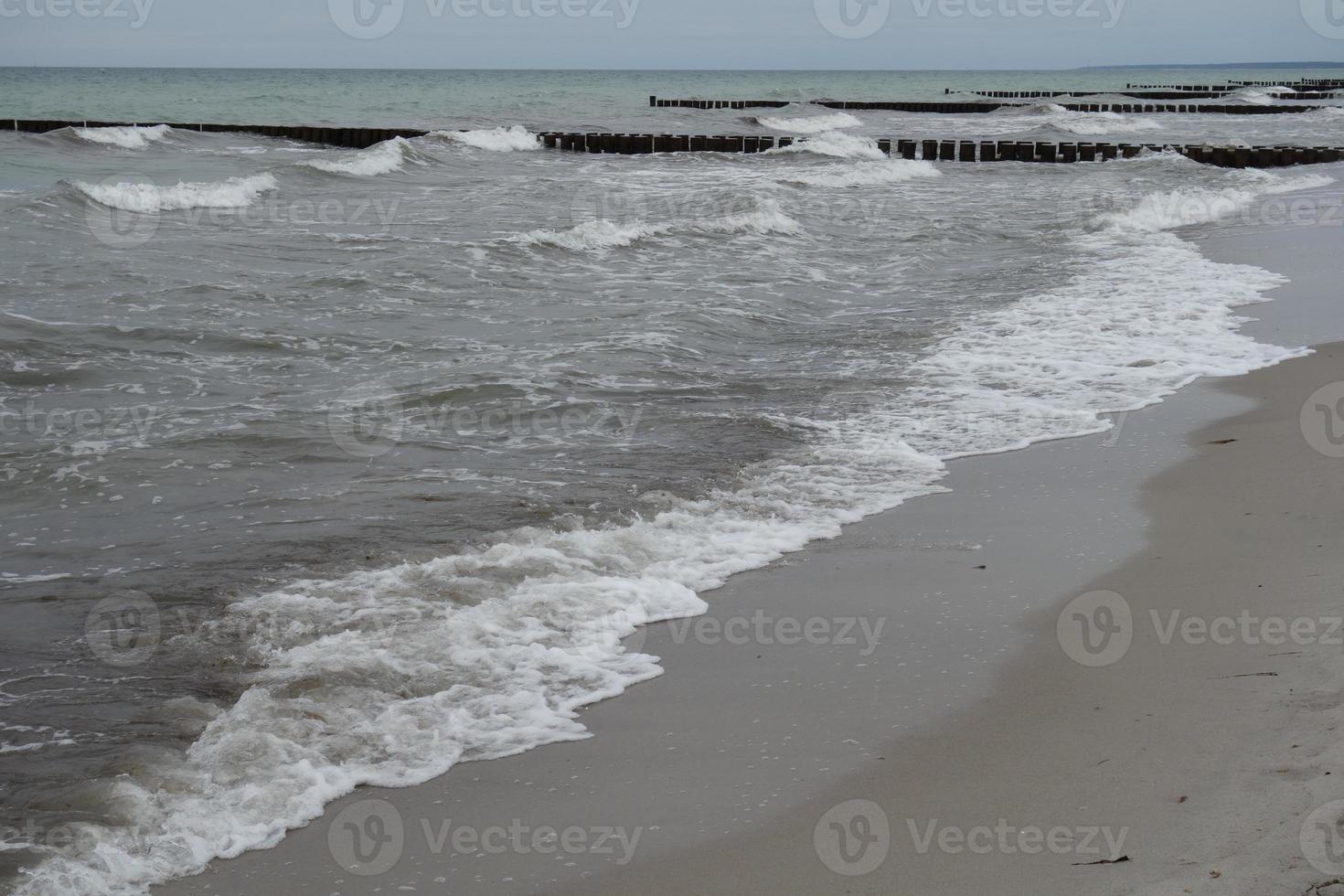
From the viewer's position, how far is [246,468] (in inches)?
267

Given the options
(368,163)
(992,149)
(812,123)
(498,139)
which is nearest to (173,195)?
(368,163)

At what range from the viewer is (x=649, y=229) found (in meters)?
16.5

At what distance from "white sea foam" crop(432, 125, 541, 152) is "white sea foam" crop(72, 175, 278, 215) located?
13.1 metres

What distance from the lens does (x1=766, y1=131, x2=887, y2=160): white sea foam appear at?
33875 millimetres

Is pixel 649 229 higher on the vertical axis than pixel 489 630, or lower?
higher

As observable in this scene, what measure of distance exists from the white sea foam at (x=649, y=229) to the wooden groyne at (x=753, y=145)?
17.0 metres

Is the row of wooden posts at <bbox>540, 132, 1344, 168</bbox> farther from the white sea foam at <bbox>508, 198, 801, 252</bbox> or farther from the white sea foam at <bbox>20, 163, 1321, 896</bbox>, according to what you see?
the white sea foam at <bbox>20, 163, 1321, 896</bbox>

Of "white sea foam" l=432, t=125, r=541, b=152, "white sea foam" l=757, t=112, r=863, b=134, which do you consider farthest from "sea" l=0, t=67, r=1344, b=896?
"white sea foam" l=757, t=112, r=863, b=134

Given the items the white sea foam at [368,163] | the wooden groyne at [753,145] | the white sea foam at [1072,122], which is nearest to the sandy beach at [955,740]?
the white sea foam at [368,163]

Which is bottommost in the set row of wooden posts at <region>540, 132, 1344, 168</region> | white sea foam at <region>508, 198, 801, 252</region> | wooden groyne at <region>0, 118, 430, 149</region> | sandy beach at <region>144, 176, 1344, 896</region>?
sandy beach at <region>144, 176, 1344, 896</region>

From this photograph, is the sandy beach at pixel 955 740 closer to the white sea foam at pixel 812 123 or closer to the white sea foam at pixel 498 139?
the white sea foam at pixel 498 139

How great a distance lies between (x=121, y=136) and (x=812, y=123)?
28557mm

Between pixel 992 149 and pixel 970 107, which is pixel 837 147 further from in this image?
pixel 970 107

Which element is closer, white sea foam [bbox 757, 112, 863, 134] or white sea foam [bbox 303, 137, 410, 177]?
white sea foam [bbox 303, 137, 410, 177]
